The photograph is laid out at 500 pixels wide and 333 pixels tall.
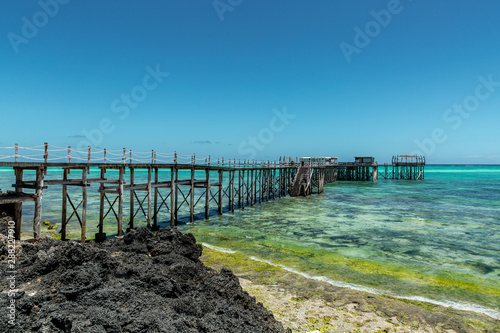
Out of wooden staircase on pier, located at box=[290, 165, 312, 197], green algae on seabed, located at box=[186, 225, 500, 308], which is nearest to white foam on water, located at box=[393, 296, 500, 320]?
green algae on seabed, located at box=[186, 225, 500, 308]

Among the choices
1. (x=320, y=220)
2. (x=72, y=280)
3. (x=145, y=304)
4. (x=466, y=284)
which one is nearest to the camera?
(x=145, y=304)

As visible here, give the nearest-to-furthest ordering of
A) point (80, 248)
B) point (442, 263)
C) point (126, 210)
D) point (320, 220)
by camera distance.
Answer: point (80, 248) < point (442, 263) < point (320, 220) < point (126, 210)

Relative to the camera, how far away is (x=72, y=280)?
20.3 feet

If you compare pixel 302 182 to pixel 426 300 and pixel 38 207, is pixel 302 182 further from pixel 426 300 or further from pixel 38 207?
pixel 38 207

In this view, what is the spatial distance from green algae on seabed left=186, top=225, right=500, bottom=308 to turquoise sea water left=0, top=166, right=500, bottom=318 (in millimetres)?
31

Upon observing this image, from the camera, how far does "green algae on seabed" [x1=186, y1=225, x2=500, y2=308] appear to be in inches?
396

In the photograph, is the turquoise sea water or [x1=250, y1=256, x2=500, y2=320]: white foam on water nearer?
[x1=250, y1=256, x2=500, y2=320]: white foam on water

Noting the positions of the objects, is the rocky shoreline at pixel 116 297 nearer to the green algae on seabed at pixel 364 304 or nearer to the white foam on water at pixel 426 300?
the green algae on seabed at pixel 364 304

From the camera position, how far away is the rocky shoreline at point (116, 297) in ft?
16.5

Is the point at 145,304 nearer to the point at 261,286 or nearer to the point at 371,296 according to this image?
the point at 261,286

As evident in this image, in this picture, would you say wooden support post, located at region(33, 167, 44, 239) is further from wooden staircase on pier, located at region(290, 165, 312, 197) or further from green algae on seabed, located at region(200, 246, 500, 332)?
wooden staircase on pier, located at region(290, 165, 312, 197)

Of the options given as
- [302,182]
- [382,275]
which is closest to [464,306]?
[382,275]

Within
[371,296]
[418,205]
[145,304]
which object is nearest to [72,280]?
[145,304]

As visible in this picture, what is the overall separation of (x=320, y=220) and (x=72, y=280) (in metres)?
19.5
